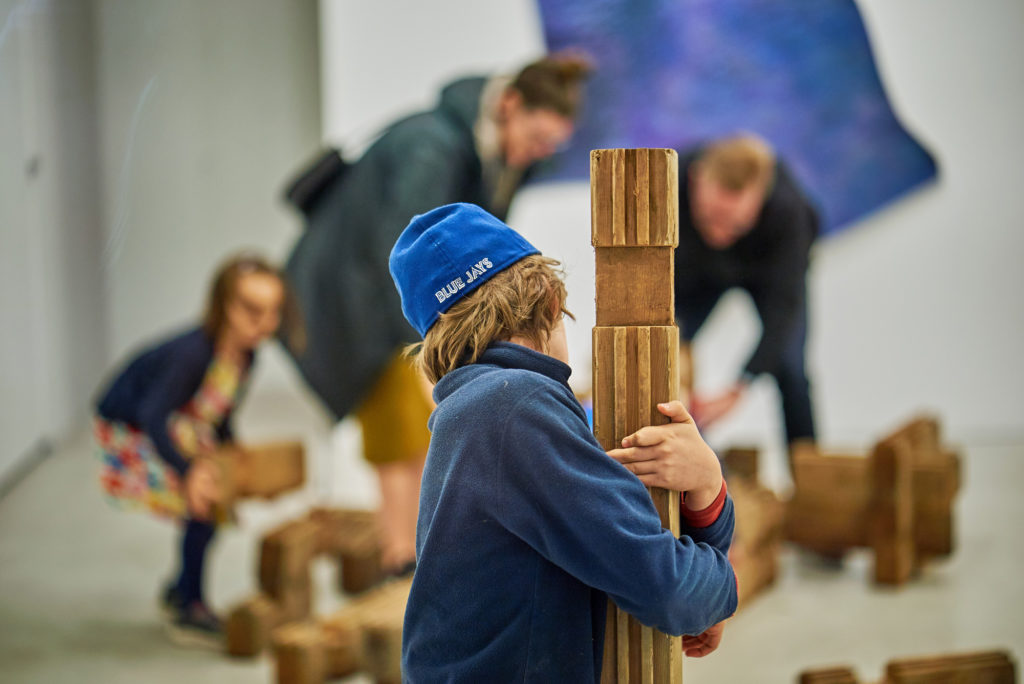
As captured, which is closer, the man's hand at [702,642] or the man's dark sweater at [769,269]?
the man's hand at [702,642]

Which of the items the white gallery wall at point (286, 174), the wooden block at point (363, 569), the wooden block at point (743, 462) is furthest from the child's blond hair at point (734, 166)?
the wooden block at point (363, 569)

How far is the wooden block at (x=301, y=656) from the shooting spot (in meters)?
1.52

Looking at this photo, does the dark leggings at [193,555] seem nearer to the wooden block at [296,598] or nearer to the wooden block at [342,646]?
the wooden block at [296,598]

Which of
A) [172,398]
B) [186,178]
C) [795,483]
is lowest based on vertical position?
[795,483]

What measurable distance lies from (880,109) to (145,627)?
9.05 ft

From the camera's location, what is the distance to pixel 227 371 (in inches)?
77.5

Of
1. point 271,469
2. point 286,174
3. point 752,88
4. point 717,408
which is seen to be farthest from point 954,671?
point 752,88

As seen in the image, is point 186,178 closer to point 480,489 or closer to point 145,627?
point 145,627

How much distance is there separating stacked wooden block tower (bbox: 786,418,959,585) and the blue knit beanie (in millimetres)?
1519

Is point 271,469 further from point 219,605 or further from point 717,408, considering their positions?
point 717,408

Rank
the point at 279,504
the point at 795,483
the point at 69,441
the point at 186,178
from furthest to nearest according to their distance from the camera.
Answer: the point at 279,504, the point at 795,483, the point at 186,178, the point at 69,441

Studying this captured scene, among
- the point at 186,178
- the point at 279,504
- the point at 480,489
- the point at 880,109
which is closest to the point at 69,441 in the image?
the point at 186,178

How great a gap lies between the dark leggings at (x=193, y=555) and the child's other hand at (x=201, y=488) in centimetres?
6

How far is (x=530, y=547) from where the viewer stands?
681 mm
